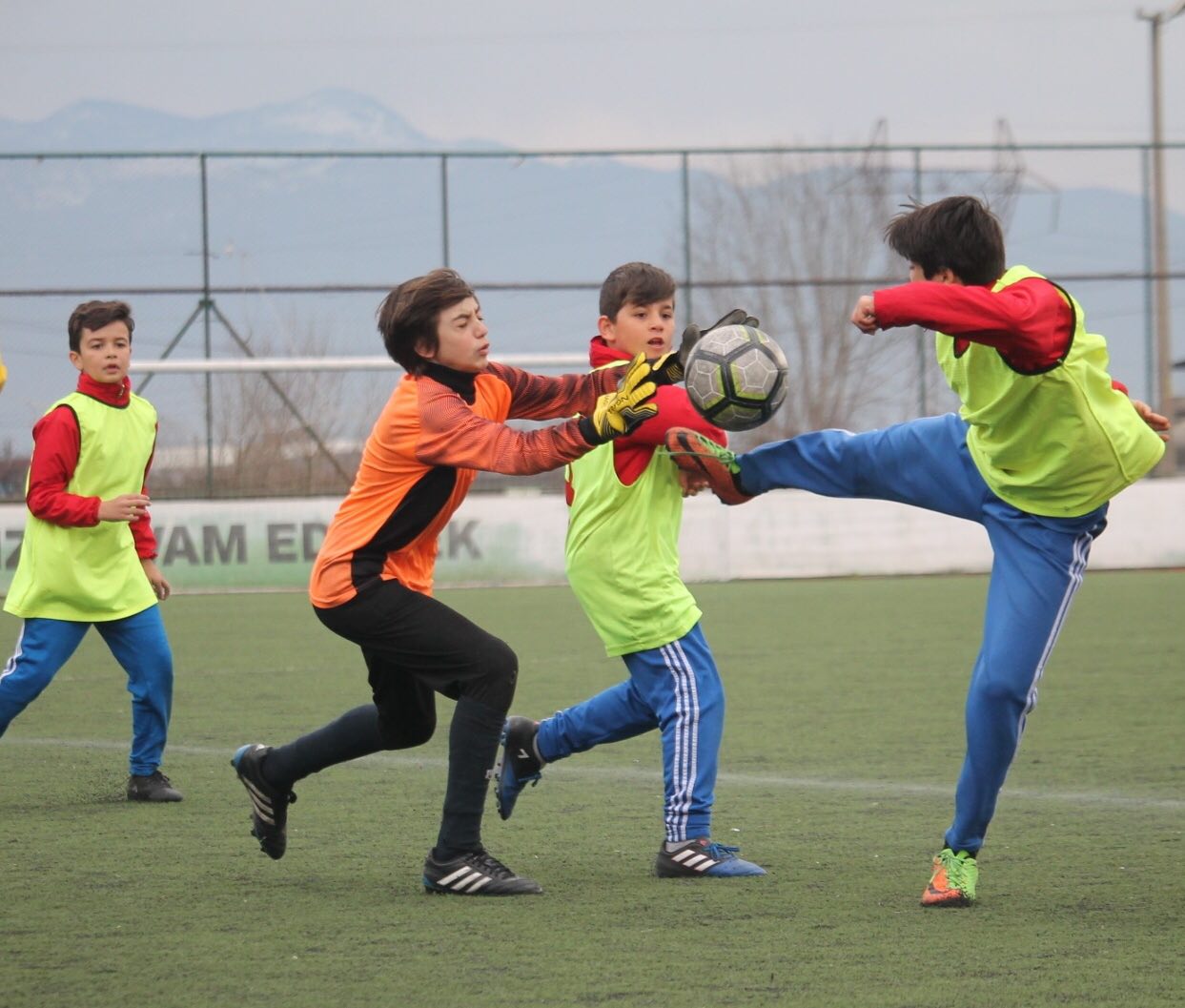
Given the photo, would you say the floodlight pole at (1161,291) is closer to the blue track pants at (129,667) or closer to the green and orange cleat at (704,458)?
the blue track pants at (129,667)

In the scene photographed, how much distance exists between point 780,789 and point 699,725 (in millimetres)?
1328

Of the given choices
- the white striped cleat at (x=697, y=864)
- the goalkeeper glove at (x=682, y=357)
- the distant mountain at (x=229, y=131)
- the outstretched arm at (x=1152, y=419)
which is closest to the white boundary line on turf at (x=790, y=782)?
the white striped cleat at (x=697, y=864)

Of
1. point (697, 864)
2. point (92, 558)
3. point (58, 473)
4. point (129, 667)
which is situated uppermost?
point (58, 473)

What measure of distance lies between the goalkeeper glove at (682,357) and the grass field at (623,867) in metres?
1.27

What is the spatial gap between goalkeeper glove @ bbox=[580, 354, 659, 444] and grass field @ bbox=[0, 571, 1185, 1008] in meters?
1.13

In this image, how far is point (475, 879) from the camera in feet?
14.1

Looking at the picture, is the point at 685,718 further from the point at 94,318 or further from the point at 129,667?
the point at 94,318

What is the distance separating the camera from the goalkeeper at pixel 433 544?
14.1 ft

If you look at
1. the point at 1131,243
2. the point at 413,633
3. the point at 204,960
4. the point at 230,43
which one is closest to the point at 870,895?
the point at 413,633

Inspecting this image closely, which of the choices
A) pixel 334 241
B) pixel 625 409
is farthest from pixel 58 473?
pixel 334 241

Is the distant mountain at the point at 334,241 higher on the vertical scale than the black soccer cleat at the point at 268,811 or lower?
higher

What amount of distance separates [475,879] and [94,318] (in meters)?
2.65

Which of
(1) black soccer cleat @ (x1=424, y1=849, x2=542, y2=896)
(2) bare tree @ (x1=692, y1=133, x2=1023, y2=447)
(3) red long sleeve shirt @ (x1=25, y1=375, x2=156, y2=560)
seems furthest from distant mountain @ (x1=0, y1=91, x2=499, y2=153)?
(1) black soccer cleat @ (x1=424, y1=849, x2=542, y2=896)

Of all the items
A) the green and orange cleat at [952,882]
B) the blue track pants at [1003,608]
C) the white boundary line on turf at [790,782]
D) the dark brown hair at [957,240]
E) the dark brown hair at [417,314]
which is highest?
the dark brown hair at [957,240]
